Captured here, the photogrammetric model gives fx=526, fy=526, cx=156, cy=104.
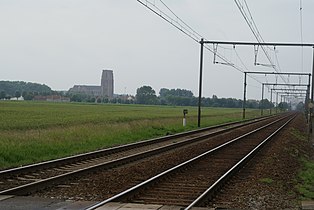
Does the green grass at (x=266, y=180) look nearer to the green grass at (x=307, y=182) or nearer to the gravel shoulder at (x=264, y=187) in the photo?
the gravel shoulder at (x=264, y=187)

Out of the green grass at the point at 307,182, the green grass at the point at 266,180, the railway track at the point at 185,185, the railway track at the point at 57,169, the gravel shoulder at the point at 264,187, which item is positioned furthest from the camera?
the green grass at the point at 266,180

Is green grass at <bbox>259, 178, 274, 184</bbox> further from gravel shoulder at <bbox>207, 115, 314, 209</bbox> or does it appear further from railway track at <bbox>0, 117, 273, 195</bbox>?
railway track at <bbox>0, 117, 273, 195</bbox>

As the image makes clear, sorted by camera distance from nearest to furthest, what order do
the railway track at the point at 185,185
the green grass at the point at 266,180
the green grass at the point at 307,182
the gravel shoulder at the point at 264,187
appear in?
1. the railway track at the point at 185,185
2. the gravel shoulder at the point at 264,187
3. the green grass at the point at 307,182
4. the green grass at the point at 266,180

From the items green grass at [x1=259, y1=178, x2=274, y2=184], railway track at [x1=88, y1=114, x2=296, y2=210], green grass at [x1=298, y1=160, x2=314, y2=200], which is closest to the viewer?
railway track at [x1=88, y1=114, x2=296, y2=210]

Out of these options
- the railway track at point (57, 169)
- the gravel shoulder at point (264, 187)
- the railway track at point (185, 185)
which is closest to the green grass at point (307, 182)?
the gravel shoulder at point (264, 187)

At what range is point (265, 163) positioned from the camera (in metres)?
20.2

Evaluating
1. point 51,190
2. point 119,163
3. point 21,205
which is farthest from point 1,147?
point 21,205

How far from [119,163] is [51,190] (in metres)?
6.11

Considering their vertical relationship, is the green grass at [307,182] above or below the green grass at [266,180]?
below

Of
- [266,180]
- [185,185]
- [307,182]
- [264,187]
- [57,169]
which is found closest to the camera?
[185,185]

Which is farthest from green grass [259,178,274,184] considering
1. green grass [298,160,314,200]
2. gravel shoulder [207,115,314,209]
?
green grass [298,160,314,200]

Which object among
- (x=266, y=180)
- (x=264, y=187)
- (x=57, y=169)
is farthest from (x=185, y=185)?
(x=57, y=169)

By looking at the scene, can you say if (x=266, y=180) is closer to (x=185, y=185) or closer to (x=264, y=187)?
(x=264, y=187)

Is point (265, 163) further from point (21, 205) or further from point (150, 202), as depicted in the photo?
point (21, 205)
